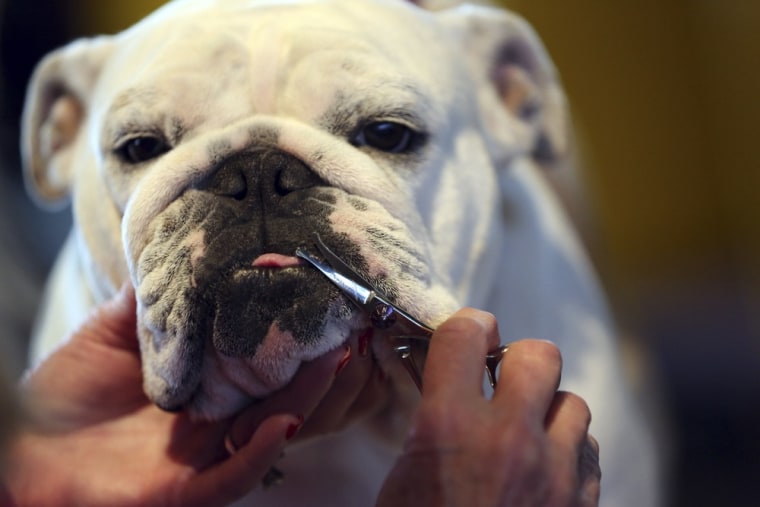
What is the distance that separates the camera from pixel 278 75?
28.0 inches

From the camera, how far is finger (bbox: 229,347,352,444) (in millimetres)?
617

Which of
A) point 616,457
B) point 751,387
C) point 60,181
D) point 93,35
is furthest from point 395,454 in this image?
point 751,387

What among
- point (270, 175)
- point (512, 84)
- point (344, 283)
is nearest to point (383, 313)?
point (344, 283)

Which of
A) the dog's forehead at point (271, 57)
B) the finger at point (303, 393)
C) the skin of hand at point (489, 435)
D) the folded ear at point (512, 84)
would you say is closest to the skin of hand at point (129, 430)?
the finger at point (303, 393)

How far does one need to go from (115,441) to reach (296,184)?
34 centimetres

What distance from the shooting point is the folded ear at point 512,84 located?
0.92m

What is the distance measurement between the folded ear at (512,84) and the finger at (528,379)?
368 millimetres

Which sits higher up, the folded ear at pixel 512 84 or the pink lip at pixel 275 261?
the pink lip at pixel 275 261

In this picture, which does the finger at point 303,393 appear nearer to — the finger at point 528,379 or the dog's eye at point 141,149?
the finger at point 528,379

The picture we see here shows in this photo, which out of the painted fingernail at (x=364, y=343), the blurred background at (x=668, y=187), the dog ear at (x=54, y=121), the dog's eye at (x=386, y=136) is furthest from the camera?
the blurred background at (x=668, y=187)

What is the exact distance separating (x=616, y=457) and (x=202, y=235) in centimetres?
59

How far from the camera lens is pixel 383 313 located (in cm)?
59

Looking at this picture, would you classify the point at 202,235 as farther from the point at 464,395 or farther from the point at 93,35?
the point at 93,35

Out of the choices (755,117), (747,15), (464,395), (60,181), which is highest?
(464,395)
